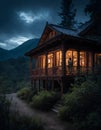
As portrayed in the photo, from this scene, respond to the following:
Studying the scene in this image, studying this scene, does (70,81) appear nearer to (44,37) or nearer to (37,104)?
(37,104)

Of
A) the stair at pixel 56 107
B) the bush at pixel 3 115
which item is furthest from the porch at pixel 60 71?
the bush at pixel 3 115

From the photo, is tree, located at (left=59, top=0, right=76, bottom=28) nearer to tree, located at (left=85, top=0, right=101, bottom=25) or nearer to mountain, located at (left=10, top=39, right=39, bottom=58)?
tree, located at (left=85, top=0, right=101, bottom=25)

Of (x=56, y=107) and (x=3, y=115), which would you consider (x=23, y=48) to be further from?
(x=3, y=115)

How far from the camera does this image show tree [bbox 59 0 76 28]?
43131mm

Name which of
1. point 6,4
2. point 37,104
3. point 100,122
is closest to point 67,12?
point 6,4

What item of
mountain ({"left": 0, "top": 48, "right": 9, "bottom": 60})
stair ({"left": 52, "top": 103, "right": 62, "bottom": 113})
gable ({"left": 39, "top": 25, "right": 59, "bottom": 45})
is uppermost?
mountain ({"left": 0, "top": 48, "right": 9, "bottom": 60})

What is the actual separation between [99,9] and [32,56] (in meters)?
13.0

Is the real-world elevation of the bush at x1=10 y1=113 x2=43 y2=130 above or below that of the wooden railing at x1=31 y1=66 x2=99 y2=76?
below

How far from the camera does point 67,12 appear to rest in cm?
4366

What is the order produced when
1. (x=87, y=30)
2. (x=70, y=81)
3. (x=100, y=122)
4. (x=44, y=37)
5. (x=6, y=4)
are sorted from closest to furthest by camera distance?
(x=100, y=122)
(x=70, y=81)
(x=87, y=30)
(x=44, y=37)
(x=6, y=4)

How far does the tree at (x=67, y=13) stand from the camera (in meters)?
43.1

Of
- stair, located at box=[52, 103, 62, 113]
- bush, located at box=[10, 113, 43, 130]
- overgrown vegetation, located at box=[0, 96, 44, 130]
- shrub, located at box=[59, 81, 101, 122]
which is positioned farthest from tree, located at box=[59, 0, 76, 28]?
overgrown vegetation, located at box=[0, 96, 44, 130]

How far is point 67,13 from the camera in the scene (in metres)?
43.5

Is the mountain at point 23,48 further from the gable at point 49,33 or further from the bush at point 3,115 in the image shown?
the bush at point 3,115
